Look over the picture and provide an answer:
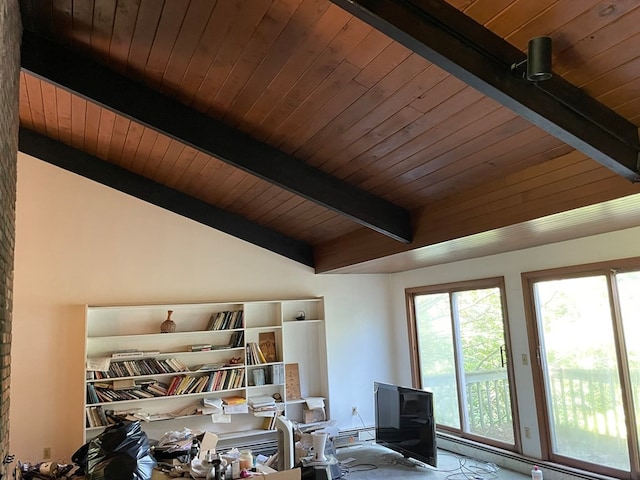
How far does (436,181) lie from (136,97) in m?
2.19

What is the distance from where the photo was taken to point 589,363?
416 cm

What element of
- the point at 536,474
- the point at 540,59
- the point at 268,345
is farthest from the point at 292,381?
the point at 540,59

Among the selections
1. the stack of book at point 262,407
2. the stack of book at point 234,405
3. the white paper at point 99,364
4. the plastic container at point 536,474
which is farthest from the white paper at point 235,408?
the plastic container at point 536,474

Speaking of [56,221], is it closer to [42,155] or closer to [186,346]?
[42,155]

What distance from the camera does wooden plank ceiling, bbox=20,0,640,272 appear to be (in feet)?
7.78

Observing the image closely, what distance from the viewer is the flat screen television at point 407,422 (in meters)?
4.63

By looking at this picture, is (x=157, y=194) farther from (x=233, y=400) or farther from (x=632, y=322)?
(x=632, y=322)

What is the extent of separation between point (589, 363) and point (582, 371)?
0.10 metres

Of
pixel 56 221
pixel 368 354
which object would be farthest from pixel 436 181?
pixel 56 221

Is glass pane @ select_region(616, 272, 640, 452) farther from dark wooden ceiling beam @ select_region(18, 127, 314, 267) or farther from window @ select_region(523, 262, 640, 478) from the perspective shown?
dark wooden ceiling beam @ select_region(18, 127, 314, 267)

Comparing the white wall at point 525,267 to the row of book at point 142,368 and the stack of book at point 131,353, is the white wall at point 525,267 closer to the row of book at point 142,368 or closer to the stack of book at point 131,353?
the row of book at point 142,368

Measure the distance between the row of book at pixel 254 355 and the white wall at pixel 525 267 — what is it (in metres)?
2.12

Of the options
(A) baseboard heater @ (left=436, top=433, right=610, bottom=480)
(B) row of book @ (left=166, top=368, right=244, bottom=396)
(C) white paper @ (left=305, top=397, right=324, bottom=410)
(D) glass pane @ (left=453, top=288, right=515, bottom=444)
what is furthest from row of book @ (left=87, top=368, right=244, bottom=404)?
(D) glass pane @ (left=453, top=288, right=515, bottom=444)

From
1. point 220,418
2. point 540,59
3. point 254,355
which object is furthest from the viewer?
point 254,355
